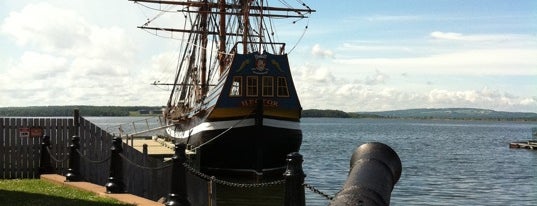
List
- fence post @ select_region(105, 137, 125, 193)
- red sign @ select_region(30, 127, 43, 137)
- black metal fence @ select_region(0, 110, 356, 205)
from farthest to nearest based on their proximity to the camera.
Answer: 1. red sign @ select_region(30, 127, 43, 137)
2. black metal fence @ select_region(0, 110, 356, 205)
3. fence post @ select_region(105, 137, 125, 193)

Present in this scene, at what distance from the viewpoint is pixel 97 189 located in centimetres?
1291

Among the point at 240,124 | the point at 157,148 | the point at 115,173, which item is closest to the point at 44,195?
the point at 115,173

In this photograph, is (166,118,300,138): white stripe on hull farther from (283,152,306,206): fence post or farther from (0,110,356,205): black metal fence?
(283,152,306,206): fence post

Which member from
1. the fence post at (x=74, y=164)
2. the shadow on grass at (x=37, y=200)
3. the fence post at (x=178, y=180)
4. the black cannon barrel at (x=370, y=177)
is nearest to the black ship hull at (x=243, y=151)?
the fence post at (x=74, y=164)

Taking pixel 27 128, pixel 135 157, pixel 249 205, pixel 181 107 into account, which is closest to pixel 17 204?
pixel 135 157

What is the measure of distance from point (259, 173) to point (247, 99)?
11.8 feet

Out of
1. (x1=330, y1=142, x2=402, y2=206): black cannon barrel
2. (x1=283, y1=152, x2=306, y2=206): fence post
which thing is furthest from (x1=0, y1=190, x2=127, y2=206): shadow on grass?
(x1=330, y1=142, x2=402, y2=206): black cannon barrel

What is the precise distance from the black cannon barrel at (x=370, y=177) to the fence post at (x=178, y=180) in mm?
4288

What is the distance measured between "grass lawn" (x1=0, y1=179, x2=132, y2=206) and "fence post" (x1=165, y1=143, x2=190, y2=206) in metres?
1.39

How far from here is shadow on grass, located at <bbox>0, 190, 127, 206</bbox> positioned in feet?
37.1

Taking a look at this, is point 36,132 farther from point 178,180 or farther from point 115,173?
point 178,180

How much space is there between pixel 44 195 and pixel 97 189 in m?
0.94

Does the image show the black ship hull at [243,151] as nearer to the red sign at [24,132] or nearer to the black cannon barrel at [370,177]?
the red sign at [24,132]

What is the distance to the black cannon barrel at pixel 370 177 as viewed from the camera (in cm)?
519
